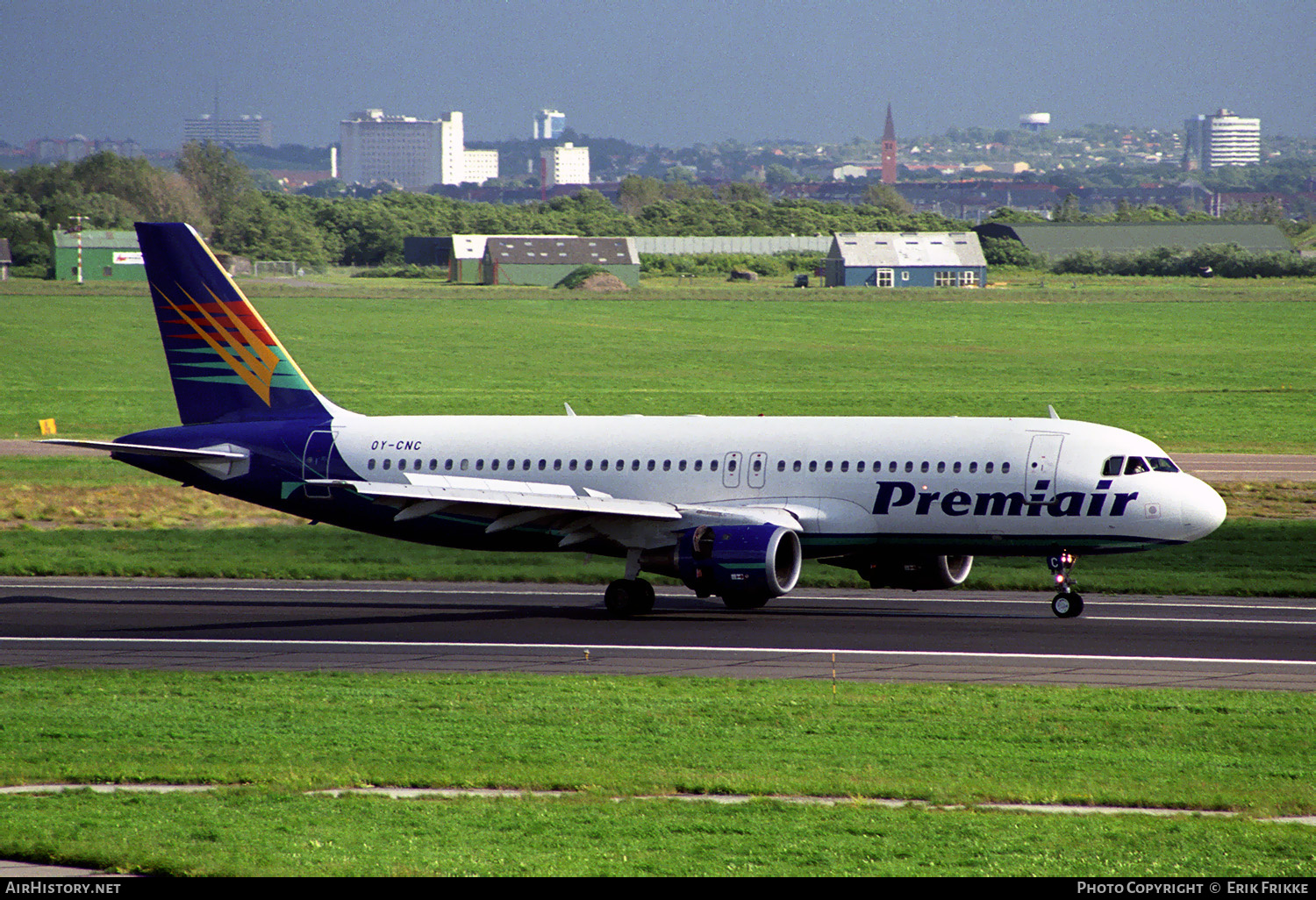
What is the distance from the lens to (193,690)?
86.2ft

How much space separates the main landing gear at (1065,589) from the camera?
34.8 metres

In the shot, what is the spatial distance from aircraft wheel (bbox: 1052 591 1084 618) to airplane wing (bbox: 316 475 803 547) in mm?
5813

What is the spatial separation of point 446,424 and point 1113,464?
16.2 meters

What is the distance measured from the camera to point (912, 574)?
37.2 m

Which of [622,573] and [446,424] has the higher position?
[446,424]

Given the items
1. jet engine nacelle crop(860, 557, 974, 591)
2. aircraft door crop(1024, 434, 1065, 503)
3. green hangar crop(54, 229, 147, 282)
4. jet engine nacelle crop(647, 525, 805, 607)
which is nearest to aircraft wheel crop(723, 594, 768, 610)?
jet engine nacelle crop(647, 525, 805, 607)

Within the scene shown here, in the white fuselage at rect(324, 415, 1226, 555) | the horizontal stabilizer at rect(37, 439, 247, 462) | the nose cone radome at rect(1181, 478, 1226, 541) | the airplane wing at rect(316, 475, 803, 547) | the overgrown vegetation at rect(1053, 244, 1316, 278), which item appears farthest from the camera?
the overgrown vegetation at rect(1053, 244, 1316, 278)

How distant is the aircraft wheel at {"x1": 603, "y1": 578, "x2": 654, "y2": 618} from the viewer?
36219mm

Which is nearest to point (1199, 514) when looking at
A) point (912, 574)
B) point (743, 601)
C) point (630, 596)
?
point (912, 574)

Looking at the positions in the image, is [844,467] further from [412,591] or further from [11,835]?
[11,835]

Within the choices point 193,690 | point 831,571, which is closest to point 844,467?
point 831,571

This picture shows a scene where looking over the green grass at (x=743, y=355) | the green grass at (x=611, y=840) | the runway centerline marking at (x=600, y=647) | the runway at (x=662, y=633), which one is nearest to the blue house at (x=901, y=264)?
the green grass at (x=743, y=355)

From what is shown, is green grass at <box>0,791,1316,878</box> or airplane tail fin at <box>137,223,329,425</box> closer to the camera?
green grass at <box>0,791,1316,878</box>

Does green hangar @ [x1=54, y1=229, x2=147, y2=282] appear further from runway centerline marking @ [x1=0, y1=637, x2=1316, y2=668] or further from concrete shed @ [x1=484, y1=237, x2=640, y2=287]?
runway centerline marking @ [x1=0, y1=637, x2=1316, y2=668]
